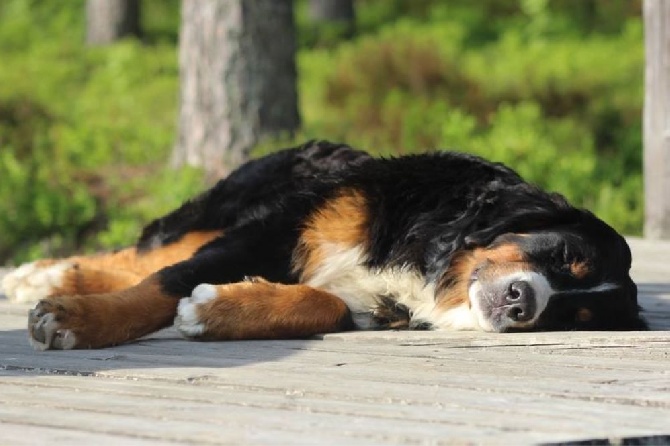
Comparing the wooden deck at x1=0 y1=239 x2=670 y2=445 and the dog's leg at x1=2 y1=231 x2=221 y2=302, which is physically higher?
the dog's leg at x1=2 y1=231 x2=221 y2=302

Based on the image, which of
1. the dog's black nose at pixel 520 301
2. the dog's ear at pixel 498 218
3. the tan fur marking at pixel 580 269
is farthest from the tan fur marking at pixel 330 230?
the tan fur marking at pixel 580 269

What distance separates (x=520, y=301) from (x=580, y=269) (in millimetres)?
238

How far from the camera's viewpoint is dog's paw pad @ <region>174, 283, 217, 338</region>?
4.14 metres

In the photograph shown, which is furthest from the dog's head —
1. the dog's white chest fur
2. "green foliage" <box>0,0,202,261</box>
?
"green foliage" <box>0,0,202,261</box>

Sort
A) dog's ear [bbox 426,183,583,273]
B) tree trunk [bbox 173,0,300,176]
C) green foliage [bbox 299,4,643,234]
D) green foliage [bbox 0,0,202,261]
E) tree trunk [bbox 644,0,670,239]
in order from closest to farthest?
dog's ear [bbox 426,183,583,273], tree trunk [bbox 644,0,670,239], green foliage [bbox 0,0,202,261], tree trunk [bbox 173,0,300,176], green foliage [bbox 299,4,643,234]

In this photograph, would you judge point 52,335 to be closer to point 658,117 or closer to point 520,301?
point 520,301

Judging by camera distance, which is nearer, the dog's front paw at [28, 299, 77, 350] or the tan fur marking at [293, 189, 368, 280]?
the dog's front paw at [28, 299, 77, 350]

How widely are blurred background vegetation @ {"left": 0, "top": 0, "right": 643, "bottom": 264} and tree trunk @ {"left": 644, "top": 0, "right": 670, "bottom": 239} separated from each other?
7.21ft

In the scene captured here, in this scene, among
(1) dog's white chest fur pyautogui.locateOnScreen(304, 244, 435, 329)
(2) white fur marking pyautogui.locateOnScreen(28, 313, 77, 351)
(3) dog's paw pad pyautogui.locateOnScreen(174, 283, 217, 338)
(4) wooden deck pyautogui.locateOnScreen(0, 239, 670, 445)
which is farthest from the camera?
(1) dog's white chest fur pyautogui.locateOnScreen(304, 244, 435, 329)

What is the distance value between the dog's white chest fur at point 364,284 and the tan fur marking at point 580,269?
21.6 inches

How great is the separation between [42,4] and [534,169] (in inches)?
528

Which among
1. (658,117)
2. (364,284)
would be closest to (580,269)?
(364,284)

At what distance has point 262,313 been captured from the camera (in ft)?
13.8

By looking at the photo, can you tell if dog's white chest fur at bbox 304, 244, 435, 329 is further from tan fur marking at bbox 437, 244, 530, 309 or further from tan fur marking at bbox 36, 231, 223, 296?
tan fur marking at bbox 36, 231, 223, 296
